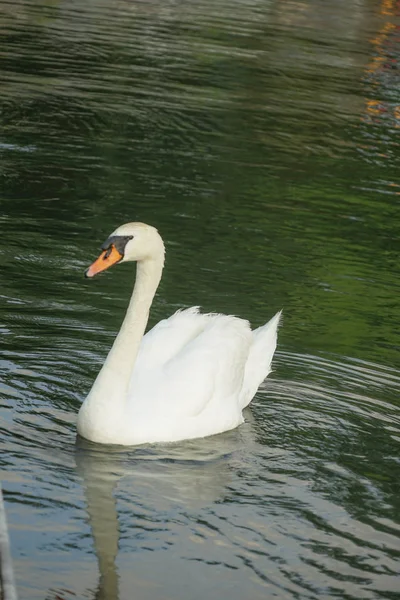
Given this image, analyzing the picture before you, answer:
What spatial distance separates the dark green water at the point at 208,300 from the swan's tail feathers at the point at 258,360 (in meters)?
0.19

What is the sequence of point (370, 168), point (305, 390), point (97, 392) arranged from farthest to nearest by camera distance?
point (370, 168)
point (305, 390)
point (97, 392)

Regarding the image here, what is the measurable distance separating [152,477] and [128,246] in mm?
1478

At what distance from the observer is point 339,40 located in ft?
102

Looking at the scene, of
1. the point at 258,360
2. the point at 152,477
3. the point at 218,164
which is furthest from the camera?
the point at 218,164

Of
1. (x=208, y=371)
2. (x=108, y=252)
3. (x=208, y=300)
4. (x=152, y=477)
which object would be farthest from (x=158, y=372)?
(x=208, y=300)

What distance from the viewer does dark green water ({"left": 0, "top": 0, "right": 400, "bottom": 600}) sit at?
6.89 m

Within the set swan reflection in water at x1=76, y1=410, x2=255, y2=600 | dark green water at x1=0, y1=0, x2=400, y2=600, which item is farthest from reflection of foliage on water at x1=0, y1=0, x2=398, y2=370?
swan reflection in water at x1=76, y1=410, x2=255, y2=600

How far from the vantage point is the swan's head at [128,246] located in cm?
774

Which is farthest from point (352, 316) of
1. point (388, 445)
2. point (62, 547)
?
point (62, 547)

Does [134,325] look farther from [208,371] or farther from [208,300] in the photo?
[208,300]

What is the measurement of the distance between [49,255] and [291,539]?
5.67 meters

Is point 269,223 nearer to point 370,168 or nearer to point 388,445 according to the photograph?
point 370,168

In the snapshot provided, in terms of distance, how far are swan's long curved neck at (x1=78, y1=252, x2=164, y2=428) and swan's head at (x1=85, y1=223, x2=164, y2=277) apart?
115 mm

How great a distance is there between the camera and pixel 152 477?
7695 millimetres
